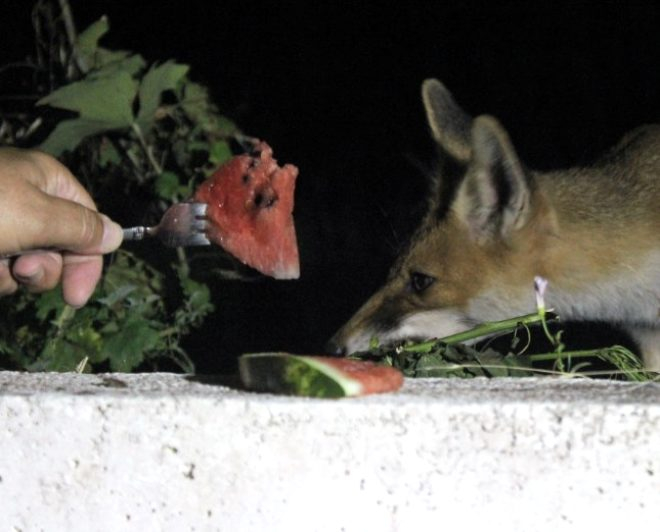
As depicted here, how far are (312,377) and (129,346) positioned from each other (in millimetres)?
2554

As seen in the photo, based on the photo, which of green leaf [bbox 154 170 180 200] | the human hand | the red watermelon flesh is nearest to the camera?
the human hand

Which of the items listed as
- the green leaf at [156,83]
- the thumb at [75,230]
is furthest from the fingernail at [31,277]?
the green leaf at [156,83]

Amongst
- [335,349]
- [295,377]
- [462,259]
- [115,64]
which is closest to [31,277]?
[295,377]

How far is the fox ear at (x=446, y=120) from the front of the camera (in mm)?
5797

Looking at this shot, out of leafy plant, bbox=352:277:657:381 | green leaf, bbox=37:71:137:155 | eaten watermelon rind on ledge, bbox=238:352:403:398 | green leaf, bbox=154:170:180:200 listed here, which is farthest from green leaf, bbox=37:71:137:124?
eaten watermelon rind on ledge, bbox=238:352:403:398

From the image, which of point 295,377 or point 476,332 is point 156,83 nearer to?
point 476,332

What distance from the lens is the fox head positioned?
5340mm

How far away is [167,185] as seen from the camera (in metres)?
6.96

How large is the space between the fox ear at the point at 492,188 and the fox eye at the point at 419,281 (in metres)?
0.31

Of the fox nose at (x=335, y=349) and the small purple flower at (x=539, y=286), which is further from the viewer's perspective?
the fox nose at (x=335, y=349)

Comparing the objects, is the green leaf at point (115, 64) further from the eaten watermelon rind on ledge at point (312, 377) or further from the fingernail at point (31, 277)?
the eaten watermelon rind on ledge at point (312, 377)

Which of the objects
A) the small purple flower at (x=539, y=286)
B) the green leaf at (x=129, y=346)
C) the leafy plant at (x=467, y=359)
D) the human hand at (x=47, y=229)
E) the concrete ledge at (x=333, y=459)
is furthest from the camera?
the green leaf at (x=129, y=346)

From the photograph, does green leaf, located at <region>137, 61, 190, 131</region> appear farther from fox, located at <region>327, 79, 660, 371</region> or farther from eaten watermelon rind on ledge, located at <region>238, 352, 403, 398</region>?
eaten watermelon rind on ledge, located at <region>238, 352, 403, 398</region>

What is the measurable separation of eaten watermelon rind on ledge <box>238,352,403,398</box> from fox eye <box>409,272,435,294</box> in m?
2.24
